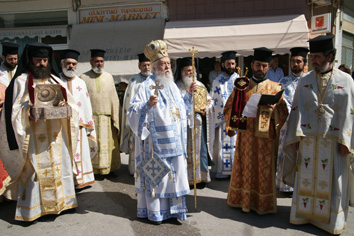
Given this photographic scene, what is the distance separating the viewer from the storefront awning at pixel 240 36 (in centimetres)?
988

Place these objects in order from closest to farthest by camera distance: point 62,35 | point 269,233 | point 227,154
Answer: point 269,233
point 227,154
point 62,35

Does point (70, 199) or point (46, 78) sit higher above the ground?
point (46, 78)

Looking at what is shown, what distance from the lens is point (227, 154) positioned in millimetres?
6273

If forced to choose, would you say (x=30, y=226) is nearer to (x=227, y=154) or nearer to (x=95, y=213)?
(x=95, y=213)

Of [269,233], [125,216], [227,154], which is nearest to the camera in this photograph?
[269,233]

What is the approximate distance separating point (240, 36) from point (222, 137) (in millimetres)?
5026

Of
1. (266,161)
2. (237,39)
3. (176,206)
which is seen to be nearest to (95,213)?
(176,206)

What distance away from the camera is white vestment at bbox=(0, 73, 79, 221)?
4.07 metres

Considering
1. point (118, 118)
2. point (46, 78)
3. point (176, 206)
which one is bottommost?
point (176, 206)

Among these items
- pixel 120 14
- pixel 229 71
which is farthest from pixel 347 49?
pixel 229 71

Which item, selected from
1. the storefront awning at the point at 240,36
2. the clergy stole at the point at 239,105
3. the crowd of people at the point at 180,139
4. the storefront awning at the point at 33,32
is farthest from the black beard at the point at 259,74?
the storefront awning at the point at 33,32

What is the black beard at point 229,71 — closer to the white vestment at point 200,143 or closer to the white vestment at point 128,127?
the white vestment at point 200,143

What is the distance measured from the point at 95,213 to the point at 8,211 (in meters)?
1.35

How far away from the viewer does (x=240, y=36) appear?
33.4 feet
